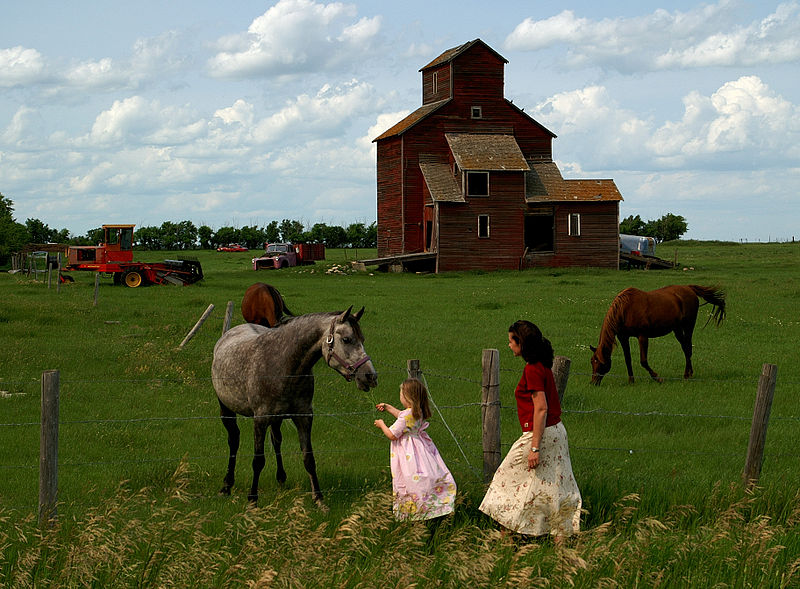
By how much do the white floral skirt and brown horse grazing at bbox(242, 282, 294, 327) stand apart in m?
9.86

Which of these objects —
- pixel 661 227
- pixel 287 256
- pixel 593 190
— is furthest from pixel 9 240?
pixel 661 227

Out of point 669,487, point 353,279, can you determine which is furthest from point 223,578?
point 353,279

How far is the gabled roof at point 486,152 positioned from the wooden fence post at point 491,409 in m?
41.6

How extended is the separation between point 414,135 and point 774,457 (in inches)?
1682

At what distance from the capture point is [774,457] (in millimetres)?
10586

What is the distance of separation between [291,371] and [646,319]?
10.2m

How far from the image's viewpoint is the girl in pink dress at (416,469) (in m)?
7.07

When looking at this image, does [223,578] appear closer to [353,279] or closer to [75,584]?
[75,584]

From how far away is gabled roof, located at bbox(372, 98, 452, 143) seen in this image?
167 ft

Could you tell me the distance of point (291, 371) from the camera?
848cm

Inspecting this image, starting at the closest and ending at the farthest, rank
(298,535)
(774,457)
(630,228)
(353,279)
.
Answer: (298,535) < (774,457) < (353,279) < (630,228)

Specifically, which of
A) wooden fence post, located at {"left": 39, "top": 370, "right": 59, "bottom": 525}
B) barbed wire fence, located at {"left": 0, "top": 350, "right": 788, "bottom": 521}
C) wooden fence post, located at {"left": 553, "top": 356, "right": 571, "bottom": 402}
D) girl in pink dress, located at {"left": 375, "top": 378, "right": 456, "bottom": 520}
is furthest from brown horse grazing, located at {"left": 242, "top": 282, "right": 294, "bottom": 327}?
girl in pink dress, located at {"left": 375, "top": 378, "right": 456, "bottom": 520}

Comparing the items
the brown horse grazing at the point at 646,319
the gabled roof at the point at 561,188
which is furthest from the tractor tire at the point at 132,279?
the brown horse grazing at the point at 646,319

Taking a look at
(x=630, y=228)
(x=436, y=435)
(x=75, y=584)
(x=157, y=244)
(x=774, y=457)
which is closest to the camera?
(x=75, y=584)
